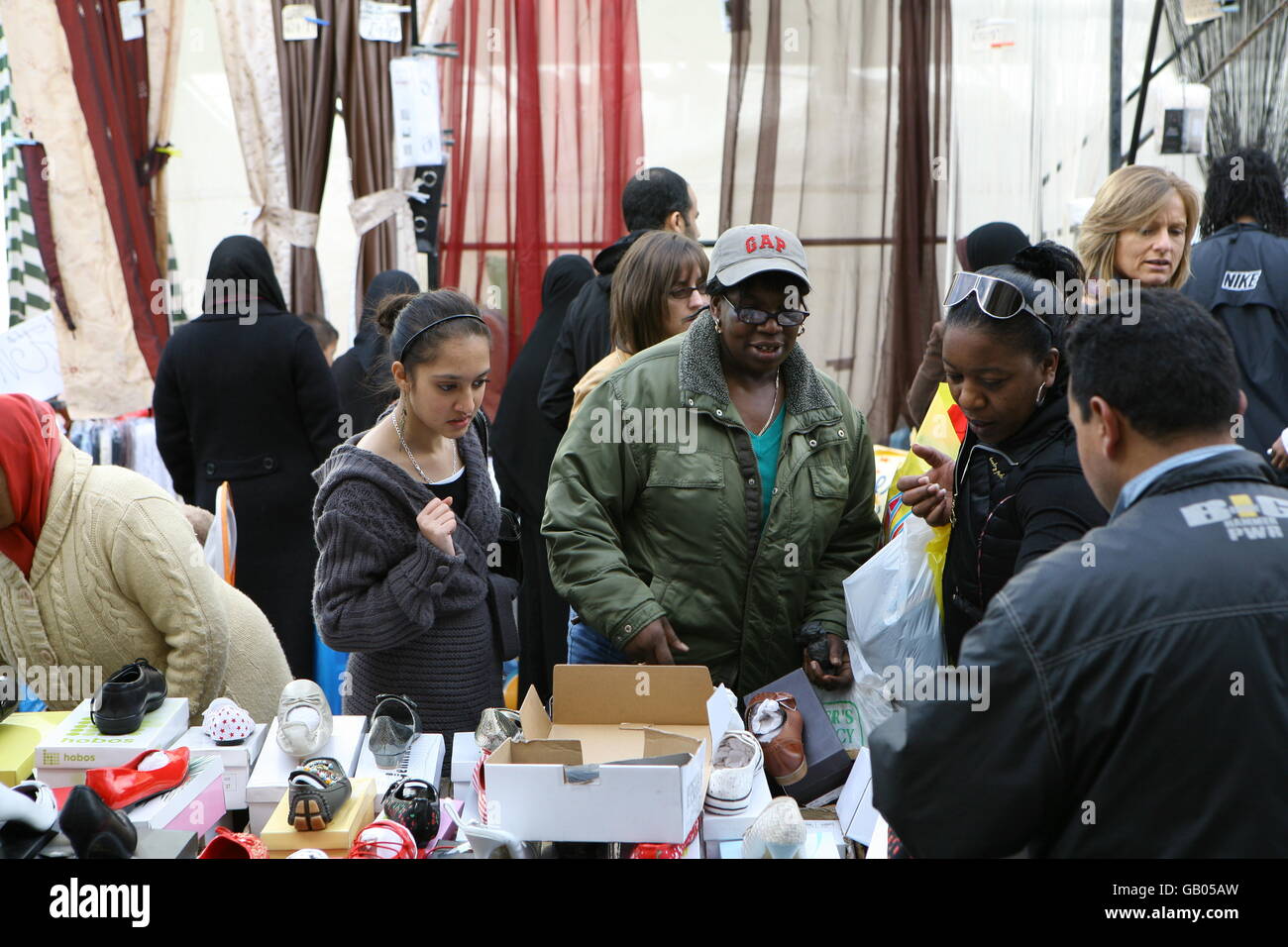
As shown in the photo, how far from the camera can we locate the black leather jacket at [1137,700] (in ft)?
4.05

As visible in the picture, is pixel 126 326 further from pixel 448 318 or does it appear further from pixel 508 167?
pixel 448 318

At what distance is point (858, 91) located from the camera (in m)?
4.93

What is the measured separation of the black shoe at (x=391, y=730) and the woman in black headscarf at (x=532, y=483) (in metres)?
1.68

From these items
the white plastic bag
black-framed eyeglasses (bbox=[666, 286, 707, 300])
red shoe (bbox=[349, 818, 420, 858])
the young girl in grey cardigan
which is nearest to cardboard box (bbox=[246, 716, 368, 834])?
red shoe (bbox=[349, 818, 420, 858])

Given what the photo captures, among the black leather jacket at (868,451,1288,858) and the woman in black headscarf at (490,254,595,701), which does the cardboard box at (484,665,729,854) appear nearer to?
the black leather jacket at (868,451,1288,858)

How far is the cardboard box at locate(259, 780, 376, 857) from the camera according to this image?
176 centimetres

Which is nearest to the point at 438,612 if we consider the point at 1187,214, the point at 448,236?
the point at 1187,214

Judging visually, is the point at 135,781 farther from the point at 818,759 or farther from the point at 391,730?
the point at 818,759

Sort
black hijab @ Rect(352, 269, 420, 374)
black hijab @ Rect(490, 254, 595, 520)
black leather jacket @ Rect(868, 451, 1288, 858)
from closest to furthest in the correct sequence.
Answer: black leather jacket @ Rect(868, 451, 1288, 858) < black hijab @ Rect(490, 254, 595, 520) < black hijab @ Rect(352, 269, 420, 374)

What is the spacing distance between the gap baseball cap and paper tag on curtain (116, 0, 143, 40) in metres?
4.00

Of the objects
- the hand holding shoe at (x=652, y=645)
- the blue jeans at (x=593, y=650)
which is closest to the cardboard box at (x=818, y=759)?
the hand holding shoe at (x=652, y=645)

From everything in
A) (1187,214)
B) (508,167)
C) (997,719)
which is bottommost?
(997,719)

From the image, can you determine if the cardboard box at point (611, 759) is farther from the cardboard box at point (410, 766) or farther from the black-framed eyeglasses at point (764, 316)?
the black-framed eyeglasses at point (764, 316)
